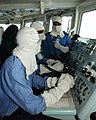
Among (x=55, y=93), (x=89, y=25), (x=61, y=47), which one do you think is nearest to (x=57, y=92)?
(x=55, y=93)

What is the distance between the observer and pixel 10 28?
2.28 m

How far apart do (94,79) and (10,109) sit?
0.72 metres

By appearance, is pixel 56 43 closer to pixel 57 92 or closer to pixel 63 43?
pixel 63 43

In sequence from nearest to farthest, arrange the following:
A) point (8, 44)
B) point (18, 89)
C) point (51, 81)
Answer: point (18, 89) → point (51, 81) → point (8, 44)

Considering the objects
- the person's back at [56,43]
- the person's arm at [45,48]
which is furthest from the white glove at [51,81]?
the person's arm at [45,48]

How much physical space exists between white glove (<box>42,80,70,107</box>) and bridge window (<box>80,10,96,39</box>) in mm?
1385

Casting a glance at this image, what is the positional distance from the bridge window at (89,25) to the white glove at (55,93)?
138 centimetres

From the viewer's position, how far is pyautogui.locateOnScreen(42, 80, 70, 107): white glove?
4.70ft

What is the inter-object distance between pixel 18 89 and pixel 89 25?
2.29 metres

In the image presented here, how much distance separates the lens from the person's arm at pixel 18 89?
135cm

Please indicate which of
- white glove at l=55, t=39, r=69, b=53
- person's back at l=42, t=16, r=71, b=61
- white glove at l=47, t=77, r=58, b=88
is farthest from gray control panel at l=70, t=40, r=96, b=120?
person's back at l=42, t=16, r=71, b=61

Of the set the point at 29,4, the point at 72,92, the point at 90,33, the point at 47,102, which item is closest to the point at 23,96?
the point at 47,102

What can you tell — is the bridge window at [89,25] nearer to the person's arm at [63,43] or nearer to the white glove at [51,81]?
the person's arm at [63,43]

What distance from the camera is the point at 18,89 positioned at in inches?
53.1
